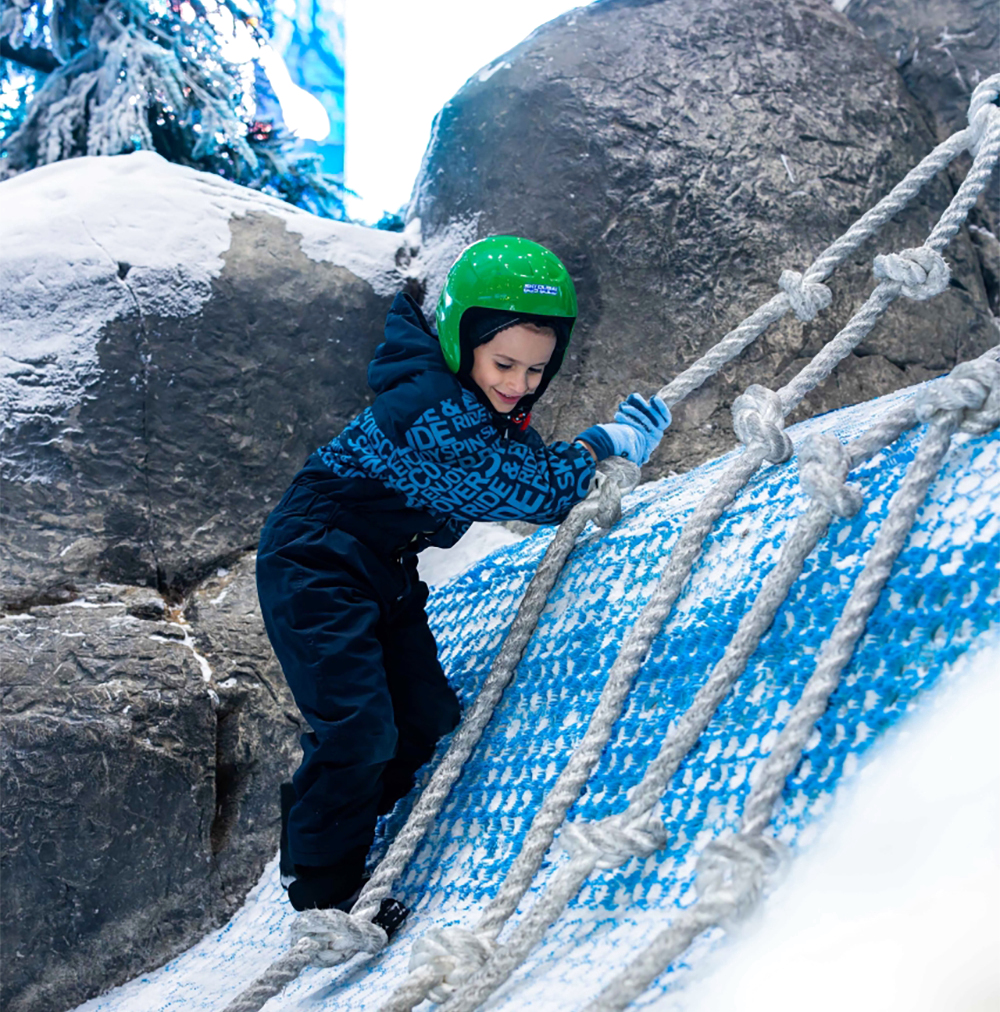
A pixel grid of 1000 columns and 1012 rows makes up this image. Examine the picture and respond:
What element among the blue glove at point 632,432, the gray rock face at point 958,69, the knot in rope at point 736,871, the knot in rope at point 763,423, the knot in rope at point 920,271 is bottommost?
the knot in rope at point 736,871

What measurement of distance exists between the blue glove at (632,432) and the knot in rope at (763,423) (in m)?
0.23

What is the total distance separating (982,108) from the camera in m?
1.23

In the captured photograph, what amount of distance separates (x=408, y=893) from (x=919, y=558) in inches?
29.8

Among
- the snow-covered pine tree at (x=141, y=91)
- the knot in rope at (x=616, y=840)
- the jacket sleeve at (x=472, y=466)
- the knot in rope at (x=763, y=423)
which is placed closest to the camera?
the knot in rope at (x=616, y=840)

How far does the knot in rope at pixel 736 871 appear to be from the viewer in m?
0.66

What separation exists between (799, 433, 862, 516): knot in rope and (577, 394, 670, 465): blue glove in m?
0.44

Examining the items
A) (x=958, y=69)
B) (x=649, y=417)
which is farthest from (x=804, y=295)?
(x=958, y=69)

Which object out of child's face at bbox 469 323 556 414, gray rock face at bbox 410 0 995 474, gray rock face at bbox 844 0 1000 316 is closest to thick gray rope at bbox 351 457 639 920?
child's face at bbox 469 323 556 414

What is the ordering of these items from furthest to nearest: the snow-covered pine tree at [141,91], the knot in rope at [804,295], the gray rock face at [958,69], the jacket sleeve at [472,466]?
the snow-covered pine tree at [141,91] < the gray rock face at [958,69] < the knot in rope at [804,295] < the jacket sleeve at [472,466]

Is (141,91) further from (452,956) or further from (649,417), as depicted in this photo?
(452,956)

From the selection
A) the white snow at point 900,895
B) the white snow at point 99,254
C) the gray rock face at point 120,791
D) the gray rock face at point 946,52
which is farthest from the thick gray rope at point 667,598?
the gray rock face at point 946,52

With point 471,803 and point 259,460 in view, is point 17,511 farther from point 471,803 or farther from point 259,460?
point 471,803

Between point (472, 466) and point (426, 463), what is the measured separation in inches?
2.5

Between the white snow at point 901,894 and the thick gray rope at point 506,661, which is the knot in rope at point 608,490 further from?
the white snow at point 901,894
